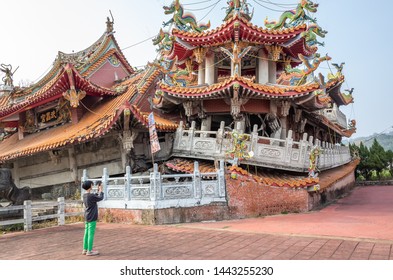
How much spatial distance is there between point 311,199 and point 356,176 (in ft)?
62.6

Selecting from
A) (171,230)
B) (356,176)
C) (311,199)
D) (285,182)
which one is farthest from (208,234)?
(356,176)

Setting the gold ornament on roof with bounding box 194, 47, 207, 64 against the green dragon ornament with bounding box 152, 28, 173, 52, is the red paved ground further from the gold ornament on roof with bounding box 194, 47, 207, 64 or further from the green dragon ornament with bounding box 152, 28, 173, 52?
the green dragon ornament with bounding box 152, 28, 173, 52

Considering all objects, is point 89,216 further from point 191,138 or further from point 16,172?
point 16,172

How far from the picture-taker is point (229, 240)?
747cm

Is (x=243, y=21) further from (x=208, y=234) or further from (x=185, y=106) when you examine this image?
(x=208, y=234)

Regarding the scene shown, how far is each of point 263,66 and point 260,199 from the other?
630 centimetres

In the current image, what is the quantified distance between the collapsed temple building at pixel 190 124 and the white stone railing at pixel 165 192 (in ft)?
0.11

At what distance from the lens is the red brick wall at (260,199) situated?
36.3ft

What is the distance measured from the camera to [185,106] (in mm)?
14750

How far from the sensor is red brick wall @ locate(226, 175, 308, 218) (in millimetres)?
11062

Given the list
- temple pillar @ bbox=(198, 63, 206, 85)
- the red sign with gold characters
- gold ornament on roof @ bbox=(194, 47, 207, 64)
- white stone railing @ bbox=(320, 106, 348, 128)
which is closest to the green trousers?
gold ornament on roof @ bbox=(194, 47, 207, 64)

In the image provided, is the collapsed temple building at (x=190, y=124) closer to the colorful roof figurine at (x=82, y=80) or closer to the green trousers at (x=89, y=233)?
the colorful roof figurine at (x=82, y=80)

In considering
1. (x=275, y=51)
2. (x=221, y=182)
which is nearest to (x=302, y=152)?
(x=221, y=182)

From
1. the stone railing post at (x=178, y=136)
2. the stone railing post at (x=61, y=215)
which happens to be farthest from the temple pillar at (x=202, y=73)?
the stone railing post at (x=61, y=215)
